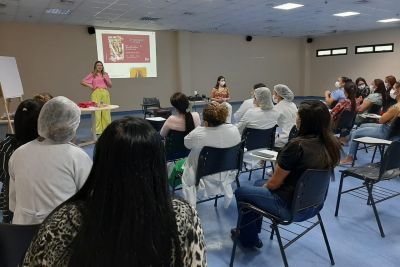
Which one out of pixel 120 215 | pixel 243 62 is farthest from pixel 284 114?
pixel 243 62

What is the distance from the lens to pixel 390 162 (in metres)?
2.69

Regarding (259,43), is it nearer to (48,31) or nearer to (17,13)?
(48,31)

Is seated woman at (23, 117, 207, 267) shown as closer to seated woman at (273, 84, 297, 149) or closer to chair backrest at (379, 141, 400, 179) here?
chair backrest at (379, 141, 400, 179)

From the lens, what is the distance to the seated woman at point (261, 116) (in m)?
3.65

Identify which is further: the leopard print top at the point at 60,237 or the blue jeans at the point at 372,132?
the blue jeans at the point at 372,132

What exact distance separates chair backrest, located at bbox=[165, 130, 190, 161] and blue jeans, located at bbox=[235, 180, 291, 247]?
1137mm

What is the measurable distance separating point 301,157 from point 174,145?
1.62 m

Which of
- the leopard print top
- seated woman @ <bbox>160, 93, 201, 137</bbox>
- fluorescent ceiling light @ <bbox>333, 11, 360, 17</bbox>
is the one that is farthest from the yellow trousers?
fluorescent ceiling light @ <bbox>333, 11, 360, 17</bbox>

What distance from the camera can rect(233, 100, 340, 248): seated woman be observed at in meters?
2.03

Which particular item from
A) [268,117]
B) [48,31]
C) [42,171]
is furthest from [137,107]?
[42,171]

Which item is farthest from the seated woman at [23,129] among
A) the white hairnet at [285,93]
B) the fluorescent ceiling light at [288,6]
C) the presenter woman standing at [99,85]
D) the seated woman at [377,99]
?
the fluorescent ceiling light at [288,6]

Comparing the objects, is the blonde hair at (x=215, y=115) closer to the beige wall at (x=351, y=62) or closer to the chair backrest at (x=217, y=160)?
the chair backrest at (x=217, y=160)

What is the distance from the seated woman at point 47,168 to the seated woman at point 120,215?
2.40 feet

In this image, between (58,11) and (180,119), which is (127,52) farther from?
(180,119)
